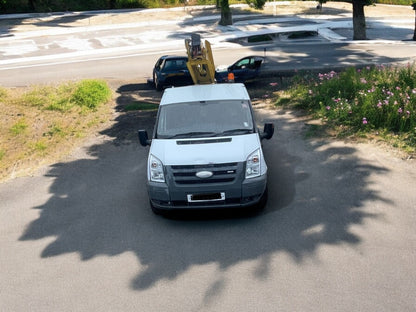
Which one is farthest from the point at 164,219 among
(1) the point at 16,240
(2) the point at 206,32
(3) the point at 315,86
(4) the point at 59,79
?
(2) the point at 206,32

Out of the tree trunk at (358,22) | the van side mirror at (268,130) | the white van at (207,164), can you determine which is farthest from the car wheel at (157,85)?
the tree trunk at (358,22)

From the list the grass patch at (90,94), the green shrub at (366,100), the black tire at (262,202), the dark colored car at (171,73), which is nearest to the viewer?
the black tire at (262,202)

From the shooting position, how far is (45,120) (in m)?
14.3

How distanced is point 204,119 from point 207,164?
1366 mm

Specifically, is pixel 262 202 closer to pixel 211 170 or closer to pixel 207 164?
pixel 211 170

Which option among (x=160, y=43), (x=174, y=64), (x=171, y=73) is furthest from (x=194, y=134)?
(x=160, y=43)

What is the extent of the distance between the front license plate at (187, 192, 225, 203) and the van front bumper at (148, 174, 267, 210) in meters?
0.02

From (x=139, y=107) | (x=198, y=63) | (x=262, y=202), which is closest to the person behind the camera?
(x=262, y=202)

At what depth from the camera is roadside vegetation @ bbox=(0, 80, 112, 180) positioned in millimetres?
11637

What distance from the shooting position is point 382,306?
5.43 metres

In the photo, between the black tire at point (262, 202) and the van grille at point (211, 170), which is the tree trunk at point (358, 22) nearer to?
the black tire at point (262, 202)

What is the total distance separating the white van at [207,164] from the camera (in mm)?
7238

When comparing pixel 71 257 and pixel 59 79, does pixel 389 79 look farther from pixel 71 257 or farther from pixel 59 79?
pixel 59 79

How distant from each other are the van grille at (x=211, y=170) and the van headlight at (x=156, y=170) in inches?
10.5
